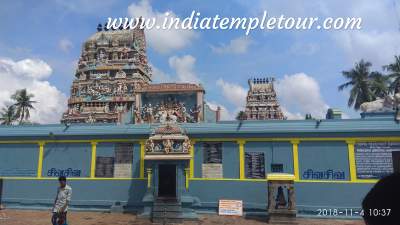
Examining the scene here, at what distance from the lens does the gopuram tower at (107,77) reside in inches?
1770

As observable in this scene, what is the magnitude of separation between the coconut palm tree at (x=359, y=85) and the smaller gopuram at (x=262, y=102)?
1009 centimetres

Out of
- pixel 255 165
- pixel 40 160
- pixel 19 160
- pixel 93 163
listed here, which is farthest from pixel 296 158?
pixel 19 160

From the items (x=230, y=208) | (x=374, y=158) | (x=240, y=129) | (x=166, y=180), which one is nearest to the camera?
(x=374, y=158)

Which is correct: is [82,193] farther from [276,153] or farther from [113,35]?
[113,35]

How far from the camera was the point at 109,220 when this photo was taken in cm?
1562

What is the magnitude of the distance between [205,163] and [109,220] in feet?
17.4

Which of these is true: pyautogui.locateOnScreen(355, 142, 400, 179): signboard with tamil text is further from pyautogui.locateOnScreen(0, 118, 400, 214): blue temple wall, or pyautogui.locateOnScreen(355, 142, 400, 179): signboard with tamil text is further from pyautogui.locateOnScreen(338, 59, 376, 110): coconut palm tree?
pyautogui.locateOnScreen(338, 59, 376, 110): coconut palm tree

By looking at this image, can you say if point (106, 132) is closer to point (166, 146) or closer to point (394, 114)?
point (166, 146)

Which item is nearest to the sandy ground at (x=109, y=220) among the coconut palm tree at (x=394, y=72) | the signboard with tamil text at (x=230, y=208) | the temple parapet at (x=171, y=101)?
the signboard with tamil text at (x=230, y=208)

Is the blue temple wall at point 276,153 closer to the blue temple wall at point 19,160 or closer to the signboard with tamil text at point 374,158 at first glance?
the signboard with tamil text at point 374,158

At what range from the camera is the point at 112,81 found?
153ft

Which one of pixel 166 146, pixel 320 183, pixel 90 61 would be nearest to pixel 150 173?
pixel 166 146

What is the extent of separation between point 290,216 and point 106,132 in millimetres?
10245

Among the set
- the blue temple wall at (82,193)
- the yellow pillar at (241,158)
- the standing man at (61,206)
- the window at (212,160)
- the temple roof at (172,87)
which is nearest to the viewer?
the standing man at (61,206)
